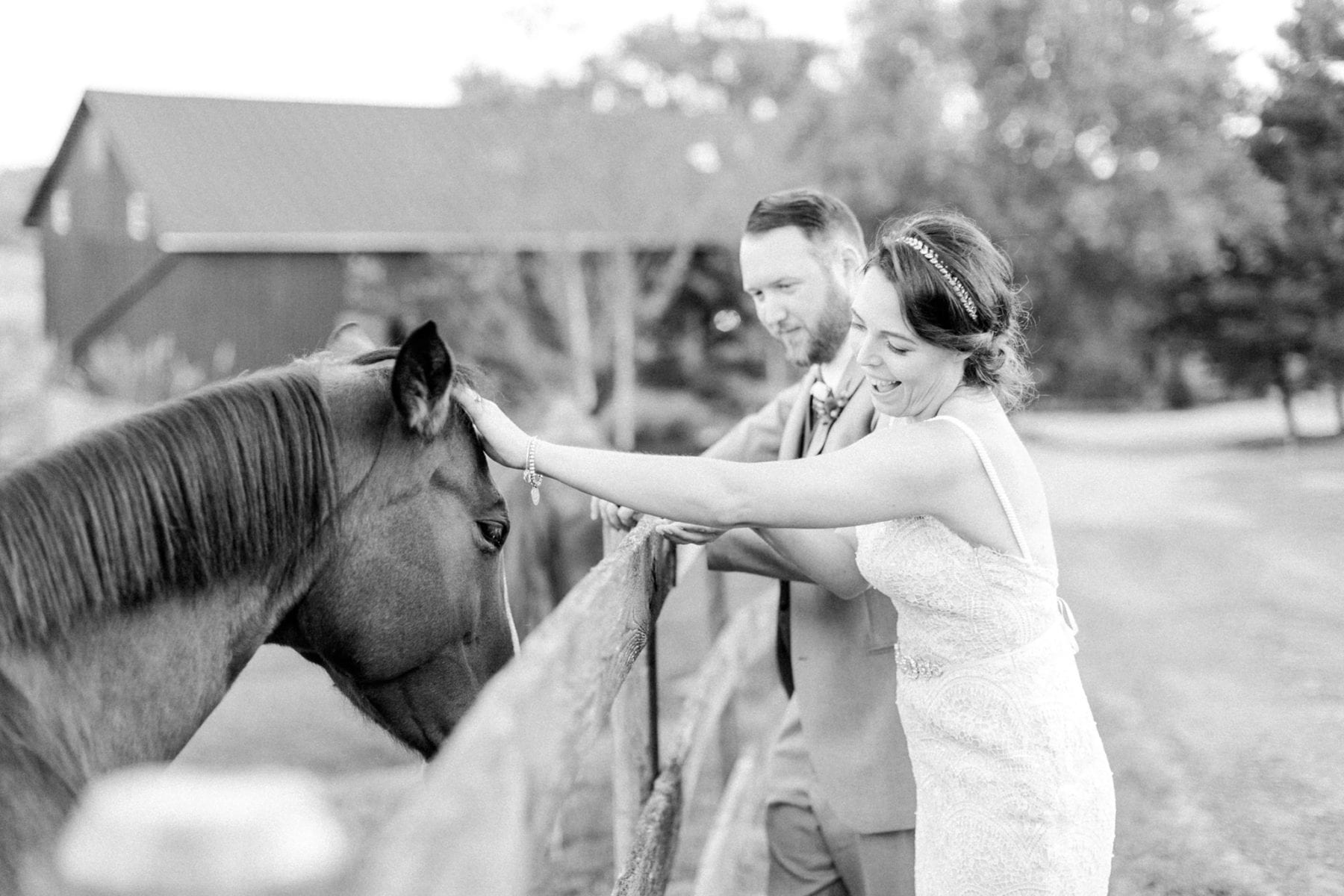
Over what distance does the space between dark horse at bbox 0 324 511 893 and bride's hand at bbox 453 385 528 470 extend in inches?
1.5

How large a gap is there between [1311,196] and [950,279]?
74.3 feet

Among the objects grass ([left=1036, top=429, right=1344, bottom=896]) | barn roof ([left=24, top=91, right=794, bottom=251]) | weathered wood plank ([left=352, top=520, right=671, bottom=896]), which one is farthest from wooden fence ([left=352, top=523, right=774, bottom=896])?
barn roof ([left=24, top=91, right=794, bottom=251])

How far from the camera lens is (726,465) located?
2.19m

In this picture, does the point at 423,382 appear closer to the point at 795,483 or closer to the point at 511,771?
the point at 795,483

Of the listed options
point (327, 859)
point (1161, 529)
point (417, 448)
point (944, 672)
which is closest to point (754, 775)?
point (944, 672)

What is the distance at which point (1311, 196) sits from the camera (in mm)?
21750

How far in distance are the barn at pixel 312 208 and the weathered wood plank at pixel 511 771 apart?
23.0 meters

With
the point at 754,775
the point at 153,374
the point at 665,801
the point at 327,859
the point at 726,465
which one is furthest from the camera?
the point at 153,374

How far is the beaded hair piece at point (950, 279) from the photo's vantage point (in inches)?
88.1

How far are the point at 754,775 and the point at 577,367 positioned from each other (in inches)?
786

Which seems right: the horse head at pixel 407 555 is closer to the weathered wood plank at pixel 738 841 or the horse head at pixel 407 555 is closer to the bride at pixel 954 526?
the bride at pixel 954 526

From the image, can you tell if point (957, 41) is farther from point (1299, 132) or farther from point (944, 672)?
point (944, 672)

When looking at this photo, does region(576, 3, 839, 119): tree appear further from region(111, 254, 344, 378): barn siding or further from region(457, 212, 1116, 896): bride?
region(457, 212, 1116, 896): bride

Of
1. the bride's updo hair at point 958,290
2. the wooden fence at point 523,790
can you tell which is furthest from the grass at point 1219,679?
Answer: the bride's updo hair at point 958,290
